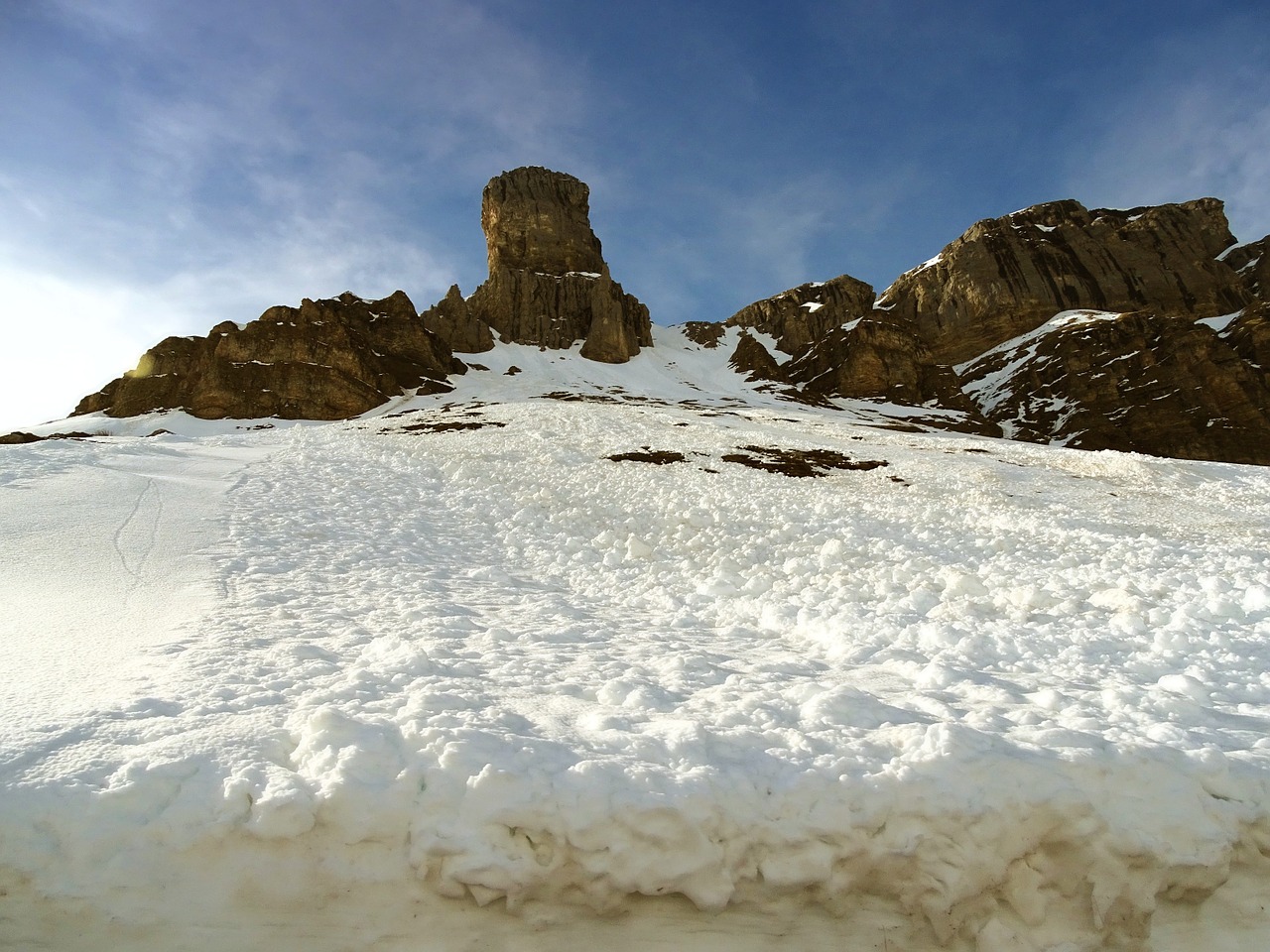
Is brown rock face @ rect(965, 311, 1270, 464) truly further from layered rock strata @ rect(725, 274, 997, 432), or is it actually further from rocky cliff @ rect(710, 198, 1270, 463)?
layered rock strata @ rect(725, 274, 997, 432)

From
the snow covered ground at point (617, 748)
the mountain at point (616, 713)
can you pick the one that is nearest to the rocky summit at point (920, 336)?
the mountain at point (616, 713)

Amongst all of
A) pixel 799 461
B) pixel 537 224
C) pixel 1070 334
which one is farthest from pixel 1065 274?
pixel 799 461

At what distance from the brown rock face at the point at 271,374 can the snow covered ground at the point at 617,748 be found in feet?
217

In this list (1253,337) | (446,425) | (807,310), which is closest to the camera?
(446,425)

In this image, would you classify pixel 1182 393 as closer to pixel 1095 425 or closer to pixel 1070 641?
pixel 1095 425

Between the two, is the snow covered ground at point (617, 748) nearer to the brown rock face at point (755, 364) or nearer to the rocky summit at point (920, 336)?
the rocky summit at point (920, 336)

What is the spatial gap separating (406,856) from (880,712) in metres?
4.32

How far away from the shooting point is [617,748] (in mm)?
4969

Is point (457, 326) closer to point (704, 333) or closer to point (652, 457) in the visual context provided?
point (704, 333)

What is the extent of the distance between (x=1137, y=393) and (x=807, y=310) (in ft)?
226

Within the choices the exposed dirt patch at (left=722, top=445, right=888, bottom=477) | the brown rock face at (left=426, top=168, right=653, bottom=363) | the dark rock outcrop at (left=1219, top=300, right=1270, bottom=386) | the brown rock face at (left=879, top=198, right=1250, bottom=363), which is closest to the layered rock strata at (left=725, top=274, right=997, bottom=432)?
the brown rock face at (left=879, top=198, right=1250, bottom=363)

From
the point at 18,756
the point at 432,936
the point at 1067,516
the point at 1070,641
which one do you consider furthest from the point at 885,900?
the point at 1067,516

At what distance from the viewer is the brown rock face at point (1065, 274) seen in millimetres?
108938

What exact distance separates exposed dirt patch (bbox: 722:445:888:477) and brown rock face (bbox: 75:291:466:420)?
58.5 metres
